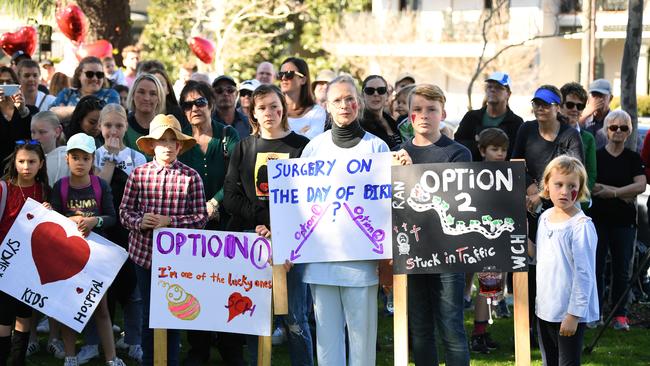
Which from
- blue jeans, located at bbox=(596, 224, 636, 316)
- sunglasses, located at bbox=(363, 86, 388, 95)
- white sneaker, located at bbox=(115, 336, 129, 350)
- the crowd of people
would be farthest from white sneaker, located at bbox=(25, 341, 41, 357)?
blue jeans, located at bbox=(596, 224, 636, 316)

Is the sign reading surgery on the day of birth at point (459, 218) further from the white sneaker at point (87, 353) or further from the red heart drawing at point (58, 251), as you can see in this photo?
the white sneaker at point (87, 353)

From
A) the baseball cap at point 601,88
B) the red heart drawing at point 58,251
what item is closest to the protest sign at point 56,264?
the red heart drawing at point 58,251

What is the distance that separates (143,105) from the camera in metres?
8.63

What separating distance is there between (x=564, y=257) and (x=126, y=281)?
346cm

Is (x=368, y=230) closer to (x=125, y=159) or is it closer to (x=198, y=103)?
(x=198, y=103)

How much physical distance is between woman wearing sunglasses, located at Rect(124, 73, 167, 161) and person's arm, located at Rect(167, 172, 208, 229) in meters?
1.20

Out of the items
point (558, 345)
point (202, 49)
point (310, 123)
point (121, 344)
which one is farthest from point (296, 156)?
point (202, 49)

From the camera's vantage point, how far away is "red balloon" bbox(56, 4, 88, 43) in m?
16.2

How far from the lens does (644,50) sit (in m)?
40.9

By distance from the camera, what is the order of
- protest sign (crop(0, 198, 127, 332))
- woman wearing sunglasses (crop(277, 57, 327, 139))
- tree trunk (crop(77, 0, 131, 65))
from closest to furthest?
protest sign (crop(0, 198, 127, 332)) < woman wearing sunglasses (crop(277, 57, 327, 139)) < tree trunk (crop(77, 0, 131, 65))

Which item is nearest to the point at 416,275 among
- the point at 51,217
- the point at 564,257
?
the point at 564,257

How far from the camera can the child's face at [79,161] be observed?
7688 millimetres

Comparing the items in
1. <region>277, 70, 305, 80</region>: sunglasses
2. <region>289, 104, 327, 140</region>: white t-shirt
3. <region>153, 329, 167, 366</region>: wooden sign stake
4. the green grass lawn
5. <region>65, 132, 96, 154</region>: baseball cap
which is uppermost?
<region>277, 70, 305, 80</region>: sunglasses

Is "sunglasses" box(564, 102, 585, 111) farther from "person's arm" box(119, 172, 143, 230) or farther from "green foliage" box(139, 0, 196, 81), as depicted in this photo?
"green foliage" box(139, 0, 196, 81)
